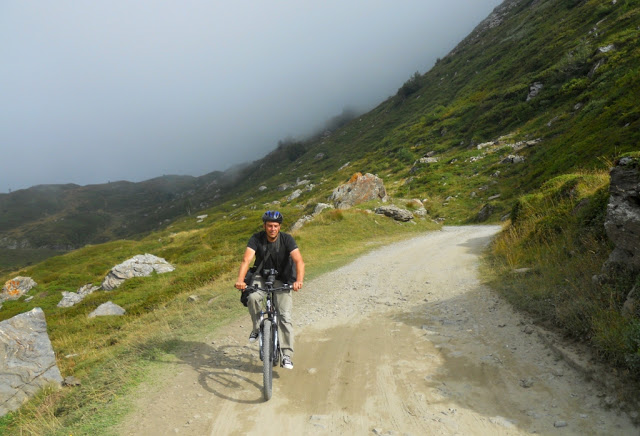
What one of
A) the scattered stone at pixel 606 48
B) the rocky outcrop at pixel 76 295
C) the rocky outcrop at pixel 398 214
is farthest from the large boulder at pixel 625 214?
the scattered stone at pixel 606 48

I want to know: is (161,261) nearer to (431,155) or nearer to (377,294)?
(377,294)

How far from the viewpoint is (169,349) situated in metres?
8.31

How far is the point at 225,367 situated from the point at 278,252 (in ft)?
9.09

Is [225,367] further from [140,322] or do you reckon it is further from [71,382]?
[140,322]

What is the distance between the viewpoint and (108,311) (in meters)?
20.7

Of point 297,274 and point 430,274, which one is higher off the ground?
point 297,274

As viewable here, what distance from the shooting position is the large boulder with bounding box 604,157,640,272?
6.18m

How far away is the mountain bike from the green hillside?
2516 mm

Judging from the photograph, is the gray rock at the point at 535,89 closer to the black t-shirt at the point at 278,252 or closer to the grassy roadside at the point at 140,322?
the grassy roadside at the point at 140,322

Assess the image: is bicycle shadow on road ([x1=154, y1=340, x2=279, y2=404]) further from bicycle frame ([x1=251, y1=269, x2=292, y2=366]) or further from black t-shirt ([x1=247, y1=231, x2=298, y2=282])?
black t-shirt ([x1=247, y1=231, x2=298, y2=282])

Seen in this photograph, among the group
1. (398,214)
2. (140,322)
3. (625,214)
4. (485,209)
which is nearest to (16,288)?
(140,322)

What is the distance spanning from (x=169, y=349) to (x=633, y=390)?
8.76 meters

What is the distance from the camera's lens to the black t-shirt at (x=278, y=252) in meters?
6.63

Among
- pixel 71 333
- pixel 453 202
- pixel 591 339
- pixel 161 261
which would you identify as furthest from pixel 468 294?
pixel 161 261
